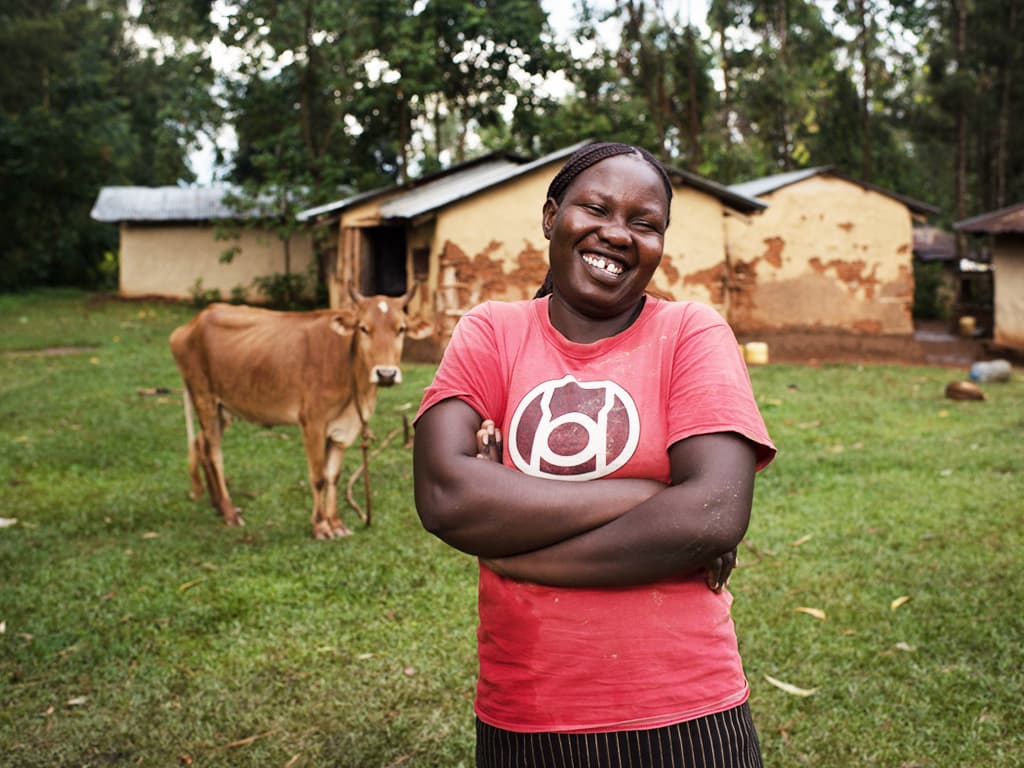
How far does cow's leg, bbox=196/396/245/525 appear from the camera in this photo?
6734mm

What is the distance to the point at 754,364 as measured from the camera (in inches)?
608

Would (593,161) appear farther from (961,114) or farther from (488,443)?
(961,114)

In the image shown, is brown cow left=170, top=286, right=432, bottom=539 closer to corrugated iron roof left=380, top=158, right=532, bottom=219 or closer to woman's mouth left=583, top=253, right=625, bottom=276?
woman's mouth left=583, top=253, right=625, bottom=276

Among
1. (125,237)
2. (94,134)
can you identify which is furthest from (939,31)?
(94,134)

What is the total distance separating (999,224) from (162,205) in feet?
64.8

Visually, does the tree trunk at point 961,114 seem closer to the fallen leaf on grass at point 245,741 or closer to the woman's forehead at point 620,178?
the fallen leaf on grass at point 245,741

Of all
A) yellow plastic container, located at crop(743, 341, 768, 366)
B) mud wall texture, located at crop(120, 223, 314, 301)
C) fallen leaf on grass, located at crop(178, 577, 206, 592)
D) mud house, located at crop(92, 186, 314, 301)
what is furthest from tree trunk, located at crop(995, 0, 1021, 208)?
fallen leaf on grass, located at crop(178, 577, 206, 592)

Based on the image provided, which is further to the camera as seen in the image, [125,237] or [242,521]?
[125,237]

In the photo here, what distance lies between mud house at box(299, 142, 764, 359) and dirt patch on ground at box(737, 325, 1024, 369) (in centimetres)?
154

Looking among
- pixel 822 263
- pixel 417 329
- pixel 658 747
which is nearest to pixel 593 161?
pixel 658 747

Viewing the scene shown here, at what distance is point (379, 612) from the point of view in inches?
197

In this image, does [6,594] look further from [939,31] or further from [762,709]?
[939,31]

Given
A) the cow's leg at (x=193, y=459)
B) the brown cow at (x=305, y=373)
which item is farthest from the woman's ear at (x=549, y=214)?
the cow's leg at (x=193, y=459)

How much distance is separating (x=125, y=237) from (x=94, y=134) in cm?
628
